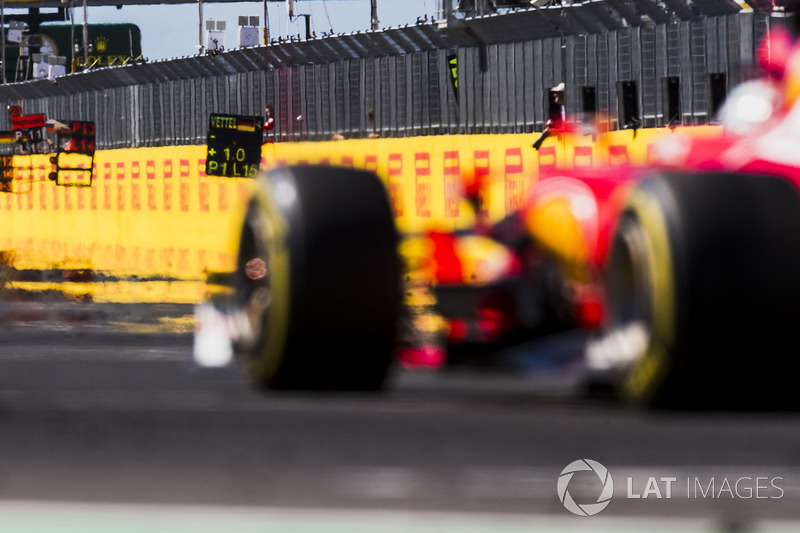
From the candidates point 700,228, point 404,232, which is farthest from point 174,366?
point 700,228

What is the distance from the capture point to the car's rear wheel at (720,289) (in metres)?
5.13

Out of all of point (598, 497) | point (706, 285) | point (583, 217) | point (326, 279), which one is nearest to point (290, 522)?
point (598, 497)

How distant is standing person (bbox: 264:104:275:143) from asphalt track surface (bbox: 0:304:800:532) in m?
27.0

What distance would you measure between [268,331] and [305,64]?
3147 centimetres

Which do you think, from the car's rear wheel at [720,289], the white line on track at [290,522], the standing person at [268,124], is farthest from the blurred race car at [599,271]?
the standing person at [268,124]

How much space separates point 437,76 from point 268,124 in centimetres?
401

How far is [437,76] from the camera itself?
32.3 metres

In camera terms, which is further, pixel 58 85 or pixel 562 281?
pixel 58 85

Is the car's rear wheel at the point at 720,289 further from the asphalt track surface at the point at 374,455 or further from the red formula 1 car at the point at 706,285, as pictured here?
the asphalt track surface at the point at 374,455

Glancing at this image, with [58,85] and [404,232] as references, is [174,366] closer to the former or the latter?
[404,232]

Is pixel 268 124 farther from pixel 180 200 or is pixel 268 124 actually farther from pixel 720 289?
pixel 720 289

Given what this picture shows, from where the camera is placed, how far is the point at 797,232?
519 centimetres

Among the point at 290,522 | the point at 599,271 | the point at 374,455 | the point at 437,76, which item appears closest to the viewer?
the point at 290,522

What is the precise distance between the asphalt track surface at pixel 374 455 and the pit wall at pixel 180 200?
317 inches
